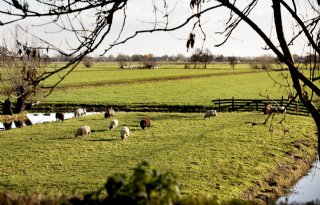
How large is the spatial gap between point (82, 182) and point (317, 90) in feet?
39.5

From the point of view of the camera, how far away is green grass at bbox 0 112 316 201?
637 inches

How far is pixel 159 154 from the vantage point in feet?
67.6

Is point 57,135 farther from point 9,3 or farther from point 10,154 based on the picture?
point 9,3

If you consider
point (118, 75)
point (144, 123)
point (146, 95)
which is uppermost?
point (118, 75)

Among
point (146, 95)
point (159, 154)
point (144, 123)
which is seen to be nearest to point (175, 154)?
point (159, 154)

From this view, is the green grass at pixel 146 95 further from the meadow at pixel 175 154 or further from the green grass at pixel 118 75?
the meadow at pixel 175 154

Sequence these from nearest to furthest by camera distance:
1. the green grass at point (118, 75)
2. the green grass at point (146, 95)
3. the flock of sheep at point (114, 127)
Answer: the flock of sheep at point (114, 127), the green grass at point (146, 95), the green grass at point (118, 75)

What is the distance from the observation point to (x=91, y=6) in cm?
488

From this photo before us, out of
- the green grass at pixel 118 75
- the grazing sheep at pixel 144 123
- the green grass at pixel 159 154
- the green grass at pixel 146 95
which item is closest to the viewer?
the green grass at pixel 159 154

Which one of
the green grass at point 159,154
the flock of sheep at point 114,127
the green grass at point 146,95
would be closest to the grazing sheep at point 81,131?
the flock of sheep at point 114,127

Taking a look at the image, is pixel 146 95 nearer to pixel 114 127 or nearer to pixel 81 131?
pixel 114 127

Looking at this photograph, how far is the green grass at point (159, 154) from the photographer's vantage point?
53.1ft

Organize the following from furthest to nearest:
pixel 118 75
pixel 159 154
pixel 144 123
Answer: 1. pixel 118 75
2. pixel 144 123
3. pixel 159 154

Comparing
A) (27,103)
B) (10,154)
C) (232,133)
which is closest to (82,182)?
(10,154)
